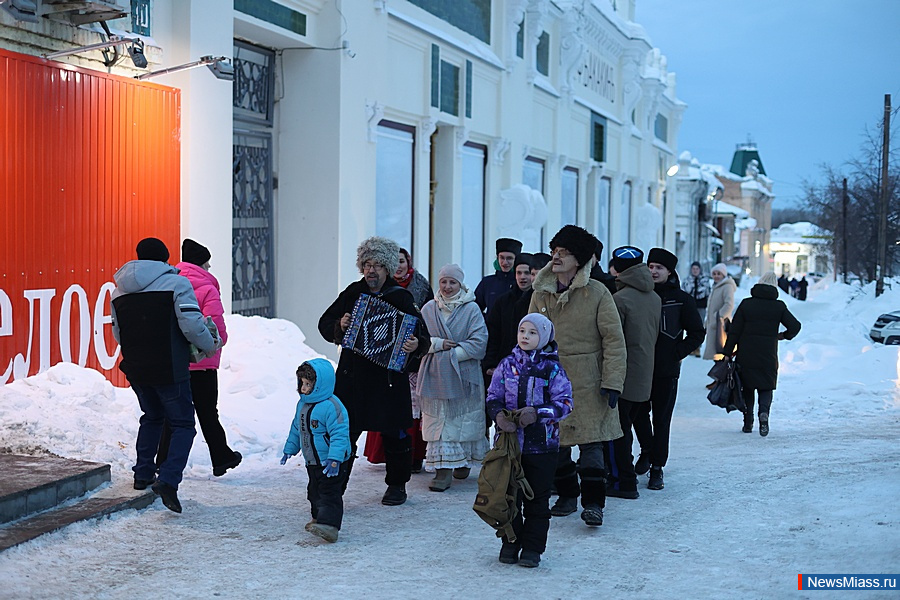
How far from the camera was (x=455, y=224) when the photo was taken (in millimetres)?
18172

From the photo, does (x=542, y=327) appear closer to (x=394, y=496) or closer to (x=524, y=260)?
(x=394, y=496)

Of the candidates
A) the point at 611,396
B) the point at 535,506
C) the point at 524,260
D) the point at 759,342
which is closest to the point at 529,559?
the point at 535,506

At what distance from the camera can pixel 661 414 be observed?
25.8ft

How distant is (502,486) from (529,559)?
0.43 metres

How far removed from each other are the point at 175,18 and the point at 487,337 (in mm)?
5234

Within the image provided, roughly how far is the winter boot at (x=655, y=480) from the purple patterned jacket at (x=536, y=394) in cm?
213

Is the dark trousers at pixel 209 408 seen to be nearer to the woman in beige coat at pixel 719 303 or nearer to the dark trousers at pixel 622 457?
the dark trousers at pixel 622 457

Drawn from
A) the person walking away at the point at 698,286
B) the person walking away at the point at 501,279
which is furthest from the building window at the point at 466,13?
the person walking away at the point at 501,279

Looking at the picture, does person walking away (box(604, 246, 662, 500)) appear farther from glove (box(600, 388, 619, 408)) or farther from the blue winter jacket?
the blue winter jacket

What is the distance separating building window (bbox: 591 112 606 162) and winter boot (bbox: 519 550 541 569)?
74.6 feet

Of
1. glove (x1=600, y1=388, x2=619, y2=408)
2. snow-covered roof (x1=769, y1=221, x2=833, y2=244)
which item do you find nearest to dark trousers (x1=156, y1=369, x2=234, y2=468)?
glove (x1=600, y1=388, x2=619, y2=408)

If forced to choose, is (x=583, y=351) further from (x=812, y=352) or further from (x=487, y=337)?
(x=812, y=352)

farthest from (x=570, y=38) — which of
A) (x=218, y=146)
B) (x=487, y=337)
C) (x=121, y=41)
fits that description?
(x=487, y=337)

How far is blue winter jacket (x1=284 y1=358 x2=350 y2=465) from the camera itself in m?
6.01
